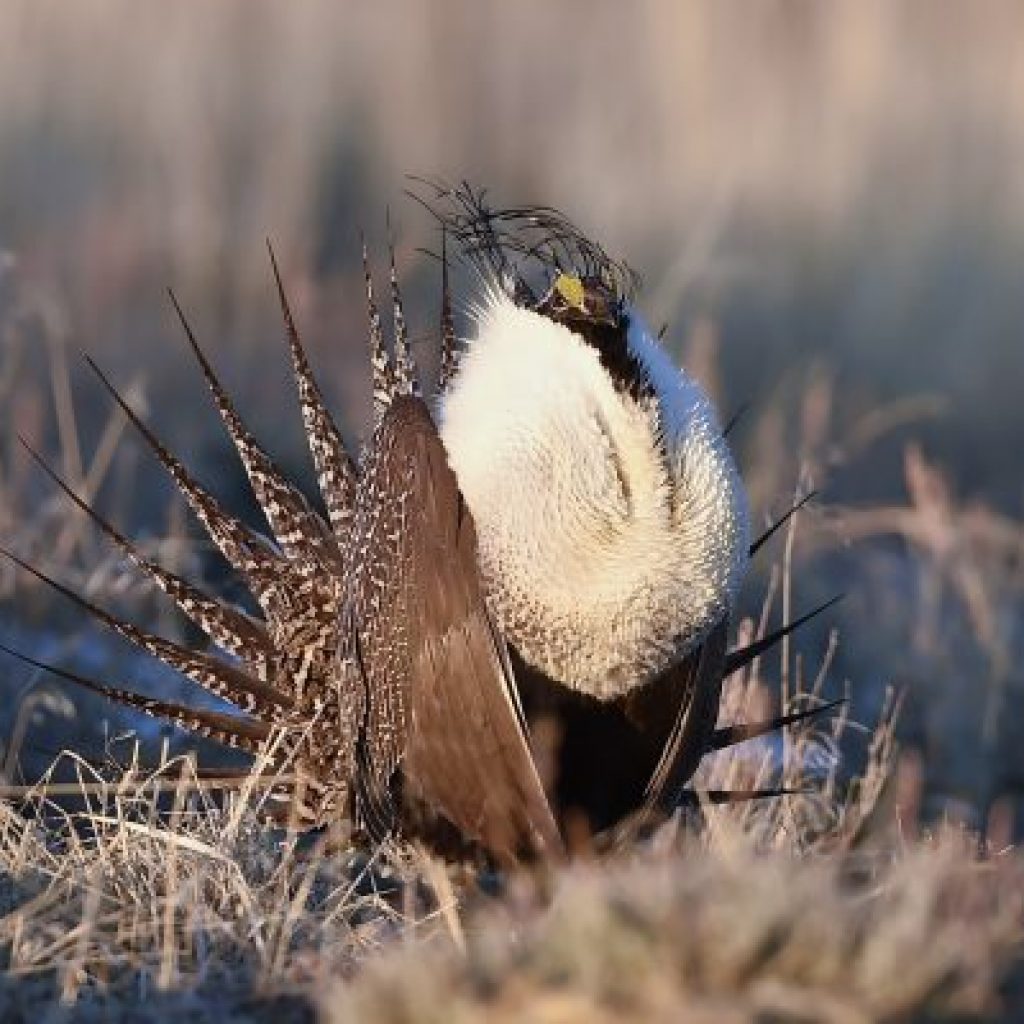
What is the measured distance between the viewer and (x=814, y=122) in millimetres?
10320

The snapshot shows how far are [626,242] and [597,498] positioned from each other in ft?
19.4

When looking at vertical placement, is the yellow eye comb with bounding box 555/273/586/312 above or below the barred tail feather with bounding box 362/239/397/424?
above

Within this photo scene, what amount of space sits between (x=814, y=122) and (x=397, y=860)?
7.19 meters

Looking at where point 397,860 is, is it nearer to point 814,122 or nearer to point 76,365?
point 76,365

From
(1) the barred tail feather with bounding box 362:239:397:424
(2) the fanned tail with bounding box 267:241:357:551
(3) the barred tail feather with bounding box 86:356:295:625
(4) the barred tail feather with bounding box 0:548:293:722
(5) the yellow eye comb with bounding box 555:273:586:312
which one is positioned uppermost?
(5) the yellow eye comb with bounding box 555:273:586:312

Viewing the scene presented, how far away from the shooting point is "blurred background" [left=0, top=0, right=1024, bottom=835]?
6.09 meters

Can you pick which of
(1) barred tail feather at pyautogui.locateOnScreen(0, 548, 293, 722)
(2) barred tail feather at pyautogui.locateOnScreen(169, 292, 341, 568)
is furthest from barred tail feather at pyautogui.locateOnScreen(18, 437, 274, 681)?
(2) barred tail feather at pyautogui.locateOnScreen(169, 292, 341, 568)

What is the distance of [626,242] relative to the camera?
9.10 m

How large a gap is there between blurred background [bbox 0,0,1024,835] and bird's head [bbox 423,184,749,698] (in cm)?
157

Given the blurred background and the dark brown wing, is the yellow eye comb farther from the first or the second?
the blurred background

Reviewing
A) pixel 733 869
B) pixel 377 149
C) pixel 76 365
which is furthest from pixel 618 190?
pixel 733 869

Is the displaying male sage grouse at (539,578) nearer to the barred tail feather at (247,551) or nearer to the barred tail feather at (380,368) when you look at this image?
the barred tail feather at (380,368)

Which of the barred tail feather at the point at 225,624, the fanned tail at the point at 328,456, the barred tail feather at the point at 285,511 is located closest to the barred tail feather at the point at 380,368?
the fanned tail at the point at 328,456

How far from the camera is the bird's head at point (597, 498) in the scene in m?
3.29
